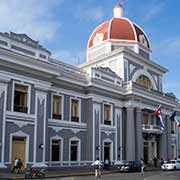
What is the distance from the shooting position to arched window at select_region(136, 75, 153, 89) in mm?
46006

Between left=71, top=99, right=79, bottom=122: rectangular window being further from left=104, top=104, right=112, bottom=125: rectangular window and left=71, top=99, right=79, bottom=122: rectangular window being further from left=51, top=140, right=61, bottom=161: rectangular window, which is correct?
left=104, top=104, right=112, bottom=125: rectangular window

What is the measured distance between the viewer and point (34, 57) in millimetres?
29891

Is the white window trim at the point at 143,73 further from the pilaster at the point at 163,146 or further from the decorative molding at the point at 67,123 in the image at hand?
the decorative molding at the point at 67,123

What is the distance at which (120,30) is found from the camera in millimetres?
47125

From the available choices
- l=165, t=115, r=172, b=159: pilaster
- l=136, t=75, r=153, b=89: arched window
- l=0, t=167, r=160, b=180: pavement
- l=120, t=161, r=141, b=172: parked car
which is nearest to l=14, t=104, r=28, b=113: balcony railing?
l=0, t=167, r=160, b=180: pavement

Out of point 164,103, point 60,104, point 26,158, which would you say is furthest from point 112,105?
point 26,158

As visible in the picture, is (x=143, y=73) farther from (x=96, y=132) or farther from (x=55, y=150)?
(x=55, y=150)

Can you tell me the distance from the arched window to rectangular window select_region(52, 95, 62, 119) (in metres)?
15.1

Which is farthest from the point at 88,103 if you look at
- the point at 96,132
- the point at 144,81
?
the point at 144,81

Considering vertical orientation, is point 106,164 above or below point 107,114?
below

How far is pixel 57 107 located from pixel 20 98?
541 cm

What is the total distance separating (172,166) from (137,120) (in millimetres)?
6710

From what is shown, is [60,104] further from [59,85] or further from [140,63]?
[140,63]

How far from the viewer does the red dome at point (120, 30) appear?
4688 cm
